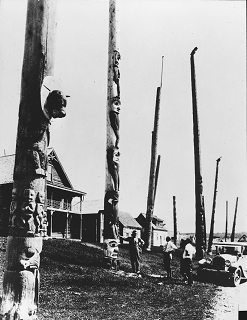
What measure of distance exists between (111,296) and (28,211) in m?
3.89

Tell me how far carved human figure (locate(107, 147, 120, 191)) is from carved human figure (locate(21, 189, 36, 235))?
15.0 feet

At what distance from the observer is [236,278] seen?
10.4 meters

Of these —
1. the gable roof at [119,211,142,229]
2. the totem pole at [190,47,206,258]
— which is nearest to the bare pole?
the totem pole at [190,47,206,258]

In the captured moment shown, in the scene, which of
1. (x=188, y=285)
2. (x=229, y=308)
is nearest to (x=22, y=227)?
(x=229, y=308)

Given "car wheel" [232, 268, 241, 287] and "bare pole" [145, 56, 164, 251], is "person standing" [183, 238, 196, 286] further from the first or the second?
"bare pole" [145, 56, 164, 251]

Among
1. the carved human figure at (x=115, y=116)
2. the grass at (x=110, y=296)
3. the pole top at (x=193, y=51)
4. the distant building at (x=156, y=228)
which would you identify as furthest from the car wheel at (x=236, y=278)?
the distant building at (x=156, y=228)

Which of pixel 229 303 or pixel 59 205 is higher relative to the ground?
pixel 59 205

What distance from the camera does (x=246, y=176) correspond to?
6387 millimetres

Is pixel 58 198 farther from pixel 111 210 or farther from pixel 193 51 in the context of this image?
pixel 111 210

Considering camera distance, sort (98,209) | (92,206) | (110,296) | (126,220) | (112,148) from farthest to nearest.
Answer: (126,220) < (92,206) < (98,209) < (112,148) < (110,296)

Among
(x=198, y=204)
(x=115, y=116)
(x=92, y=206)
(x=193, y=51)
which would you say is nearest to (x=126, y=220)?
(x=92, y=206)

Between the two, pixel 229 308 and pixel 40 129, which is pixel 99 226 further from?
pixel 40 129

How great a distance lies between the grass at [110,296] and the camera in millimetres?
5340

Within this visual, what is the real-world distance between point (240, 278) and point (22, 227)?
9.24m
